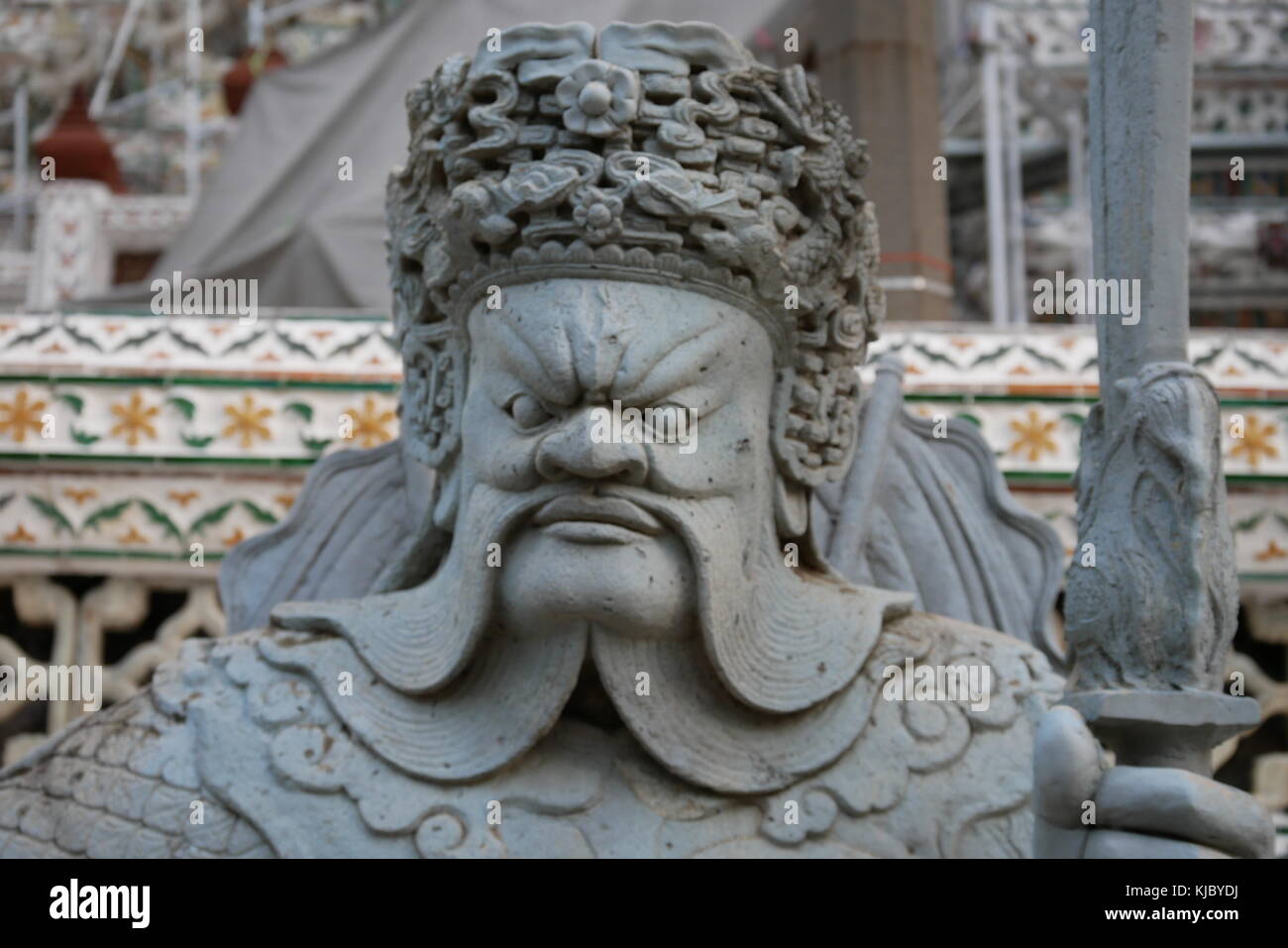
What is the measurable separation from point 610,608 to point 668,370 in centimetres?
51

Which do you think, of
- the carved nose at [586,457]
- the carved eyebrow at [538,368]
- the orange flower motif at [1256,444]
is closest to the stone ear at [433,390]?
the carved eyebrow at [538,368]

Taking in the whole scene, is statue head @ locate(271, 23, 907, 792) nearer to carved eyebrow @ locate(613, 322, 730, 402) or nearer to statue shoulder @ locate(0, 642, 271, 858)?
carved eyebrow @ locate(613, 322, 730, 402)

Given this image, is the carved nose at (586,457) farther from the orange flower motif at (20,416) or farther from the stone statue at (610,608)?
the orange flower motif at (20,416)

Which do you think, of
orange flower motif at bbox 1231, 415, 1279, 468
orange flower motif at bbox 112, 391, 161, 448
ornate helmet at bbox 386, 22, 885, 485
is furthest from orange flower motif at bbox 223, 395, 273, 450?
orange flower motif at bbox 1231, 415, 1279, 468

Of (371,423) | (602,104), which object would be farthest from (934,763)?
(371,423)

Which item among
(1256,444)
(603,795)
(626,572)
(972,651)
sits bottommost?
(603,795)

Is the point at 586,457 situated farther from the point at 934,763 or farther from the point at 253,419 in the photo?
the point at 253,419

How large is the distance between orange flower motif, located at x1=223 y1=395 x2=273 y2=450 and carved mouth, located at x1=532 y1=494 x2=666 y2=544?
2.88 m

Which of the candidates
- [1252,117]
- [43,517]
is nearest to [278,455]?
[43,517]

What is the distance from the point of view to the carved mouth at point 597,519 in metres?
4.42

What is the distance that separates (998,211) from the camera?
9312 mm

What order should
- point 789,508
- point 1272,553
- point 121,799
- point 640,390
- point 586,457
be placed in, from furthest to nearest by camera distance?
1. point 1272,553
2. point 789,508
3. point 121,799
4. point 640,390
5. point 586,457

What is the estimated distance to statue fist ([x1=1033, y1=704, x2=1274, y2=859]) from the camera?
349 centimetres

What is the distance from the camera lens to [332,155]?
330 inches
